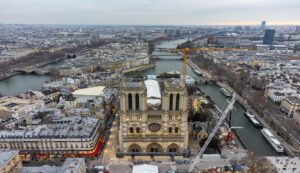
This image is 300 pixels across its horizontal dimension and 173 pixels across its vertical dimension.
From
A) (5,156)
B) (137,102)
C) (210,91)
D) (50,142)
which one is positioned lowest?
(210,91)

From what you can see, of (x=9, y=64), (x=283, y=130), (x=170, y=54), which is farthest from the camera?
(x=170, y=54)

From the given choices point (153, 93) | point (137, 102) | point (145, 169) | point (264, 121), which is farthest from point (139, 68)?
point (145, 169)

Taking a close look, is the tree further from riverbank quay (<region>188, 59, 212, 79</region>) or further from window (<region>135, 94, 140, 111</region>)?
riverbank quay (<region>188, 59, 212, 79</region>)

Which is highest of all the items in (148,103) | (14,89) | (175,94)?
(175,94)

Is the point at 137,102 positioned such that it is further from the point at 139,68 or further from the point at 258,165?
the point at 139,68

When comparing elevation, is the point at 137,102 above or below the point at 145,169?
above

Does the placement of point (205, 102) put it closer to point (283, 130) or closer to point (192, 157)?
point (283, 130)

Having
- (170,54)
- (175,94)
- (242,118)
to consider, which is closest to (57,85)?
(175,94)

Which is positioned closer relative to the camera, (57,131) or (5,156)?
(5,156)
